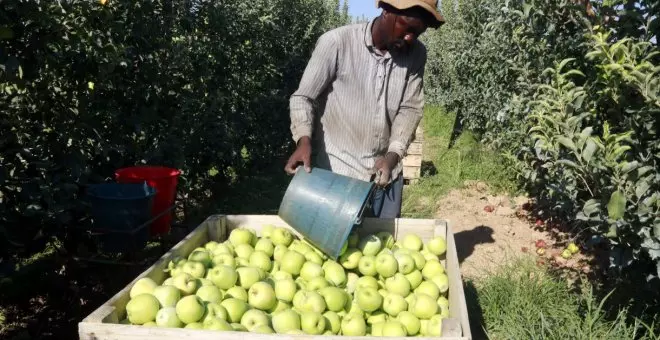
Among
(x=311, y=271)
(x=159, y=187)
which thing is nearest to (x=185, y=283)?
(x=311, y=271)

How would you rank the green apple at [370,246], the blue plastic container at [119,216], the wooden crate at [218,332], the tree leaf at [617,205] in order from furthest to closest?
1. the blue plastic container at [119,216]
2. the green apple at [370,246]
3. the tree leaf at [617,205]
4. the wooden crate at [218,332]

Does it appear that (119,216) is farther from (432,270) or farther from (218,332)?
(432,270)

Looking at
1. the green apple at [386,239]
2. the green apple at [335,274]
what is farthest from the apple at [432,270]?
the green apple at [335,274]

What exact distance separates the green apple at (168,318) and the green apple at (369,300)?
0.70 metres

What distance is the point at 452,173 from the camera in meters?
7.15

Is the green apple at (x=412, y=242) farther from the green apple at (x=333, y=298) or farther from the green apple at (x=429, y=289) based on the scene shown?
the green apple at (x=333, y=298)

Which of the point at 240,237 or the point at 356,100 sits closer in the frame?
the point at 240,237

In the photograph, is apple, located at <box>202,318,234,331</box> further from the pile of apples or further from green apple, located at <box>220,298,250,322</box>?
green apple, located at <box>220,298,250,322</box>

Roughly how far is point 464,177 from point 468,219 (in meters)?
1.56

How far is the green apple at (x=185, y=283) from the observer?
1.98 m

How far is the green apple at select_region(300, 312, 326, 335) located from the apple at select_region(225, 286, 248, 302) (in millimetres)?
265

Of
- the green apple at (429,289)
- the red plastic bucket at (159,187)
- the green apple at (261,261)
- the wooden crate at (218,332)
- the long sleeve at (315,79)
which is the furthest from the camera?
the red plastic bucket at (159,187)

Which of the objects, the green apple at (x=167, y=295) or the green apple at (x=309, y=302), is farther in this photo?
the green apple at (x=309, y=302)

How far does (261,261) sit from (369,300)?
0.52 m
